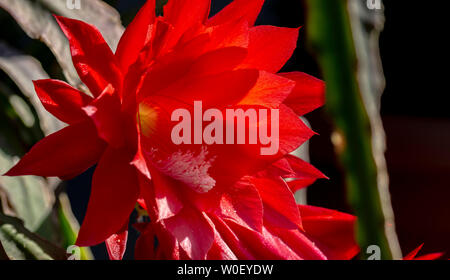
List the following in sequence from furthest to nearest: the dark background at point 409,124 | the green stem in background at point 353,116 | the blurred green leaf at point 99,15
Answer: the dark background at point 409,124 → the blurred green leaf at point 99,15 → the green stem in background at point 353,116

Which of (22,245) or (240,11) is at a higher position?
(240,11)

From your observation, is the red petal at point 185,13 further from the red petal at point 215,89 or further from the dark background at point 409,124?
the dark background at point 409,124

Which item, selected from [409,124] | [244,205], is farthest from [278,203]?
[409,124]

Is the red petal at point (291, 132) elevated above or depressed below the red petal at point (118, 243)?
above

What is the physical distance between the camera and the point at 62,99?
7.7 inches

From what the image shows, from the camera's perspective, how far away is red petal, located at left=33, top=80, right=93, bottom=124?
19cm

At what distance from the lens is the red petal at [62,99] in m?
0.19

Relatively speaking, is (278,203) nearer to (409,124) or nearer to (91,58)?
(91,58)

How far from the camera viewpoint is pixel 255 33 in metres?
0.22

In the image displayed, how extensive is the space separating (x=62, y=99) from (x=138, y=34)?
0.04 metres

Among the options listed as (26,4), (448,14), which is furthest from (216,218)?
(448,14)

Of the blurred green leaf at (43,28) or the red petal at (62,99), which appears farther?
the blurred green leaf at (43,28)

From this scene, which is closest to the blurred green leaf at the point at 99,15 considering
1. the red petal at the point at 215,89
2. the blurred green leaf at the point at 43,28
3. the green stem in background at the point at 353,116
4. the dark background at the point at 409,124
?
the blurred green leaf at the point at 43,28

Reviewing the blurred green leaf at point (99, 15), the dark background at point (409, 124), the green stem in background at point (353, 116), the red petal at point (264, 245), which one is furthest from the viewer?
the dark background at point (409, 124)
